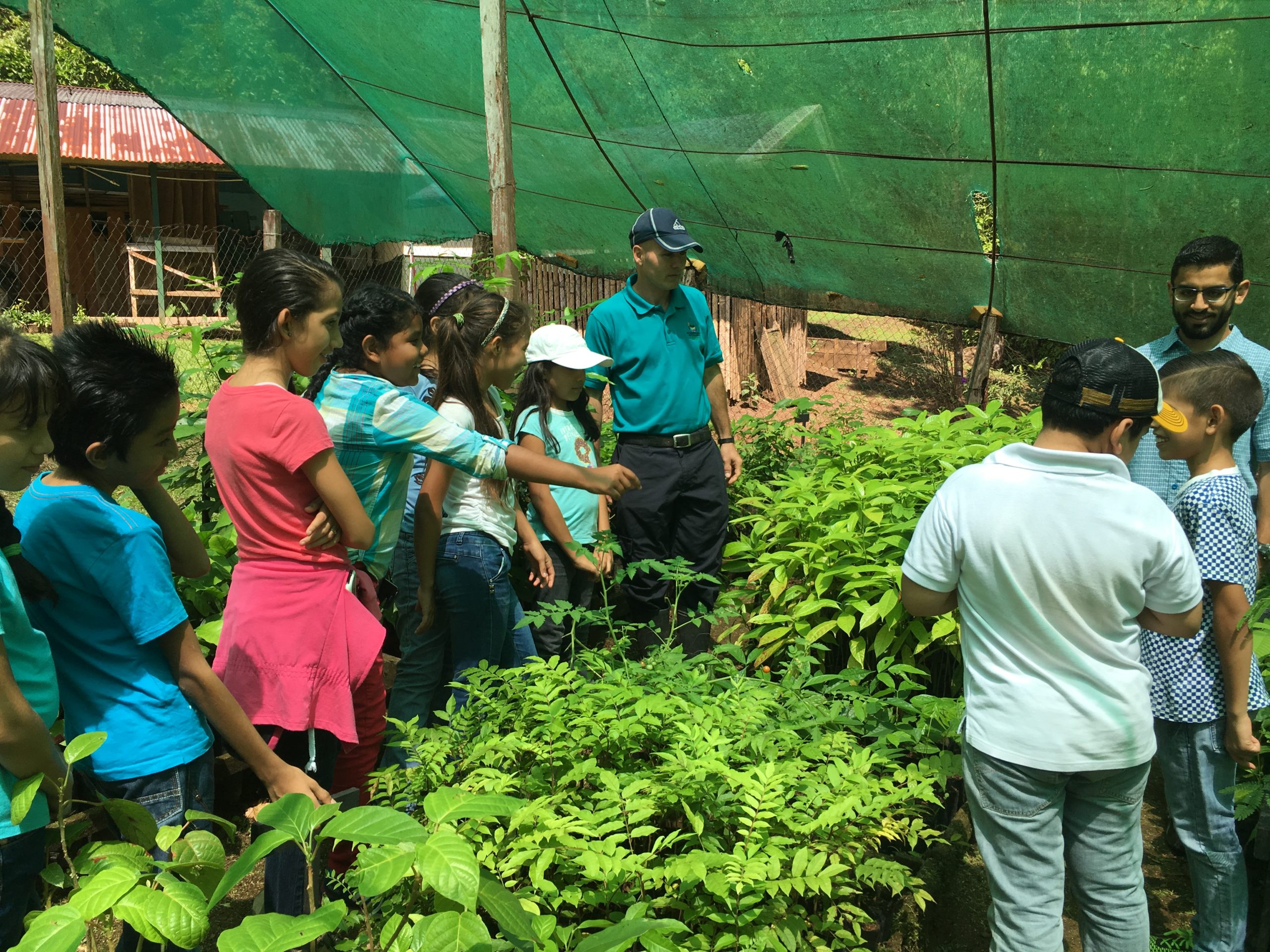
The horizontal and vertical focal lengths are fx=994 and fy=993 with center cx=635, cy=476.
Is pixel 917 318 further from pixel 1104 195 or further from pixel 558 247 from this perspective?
pixel 558 247

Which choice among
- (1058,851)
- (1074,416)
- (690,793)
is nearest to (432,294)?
(690,793)

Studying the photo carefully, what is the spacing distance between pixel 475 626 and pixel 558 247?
4.63m

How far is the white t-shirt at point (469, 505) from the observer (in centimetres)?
299

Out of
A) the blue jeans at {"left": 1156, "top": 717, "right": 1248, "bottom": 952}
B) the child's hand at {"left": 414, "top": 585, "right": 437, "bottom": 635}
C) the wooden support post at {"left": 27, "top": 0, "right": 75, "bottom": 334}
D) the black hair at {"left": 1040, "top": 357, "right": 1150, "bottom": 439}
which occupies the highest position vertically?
the wooden support post at {"left": 27, "top": 0, "right": 75, "bottom": 334}

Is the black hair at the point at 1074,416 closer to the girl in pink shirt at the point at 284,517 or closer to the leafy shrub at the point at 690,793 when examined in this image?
the leafy shrub at the point at 690,793

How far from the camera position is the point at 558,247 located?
709cm

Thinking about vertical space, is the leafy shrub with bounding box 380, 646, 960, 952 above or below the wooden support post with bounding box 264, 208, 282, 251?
below

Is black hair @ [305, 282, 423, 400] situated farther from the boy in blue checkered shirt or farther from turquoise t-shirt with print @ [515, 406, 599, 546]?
the boy in blue checkered shirt

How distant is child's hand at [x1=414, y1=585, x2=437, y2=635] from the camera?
292 centimetres

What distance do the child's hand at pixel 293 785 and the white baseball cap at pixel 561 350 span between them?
1773 mm

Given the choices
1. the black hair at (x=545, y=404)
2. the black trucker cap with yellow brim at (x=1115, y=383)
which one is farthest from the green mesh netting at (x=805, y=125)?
the black trucker cap with yellow brim at (x=1115, y=383)

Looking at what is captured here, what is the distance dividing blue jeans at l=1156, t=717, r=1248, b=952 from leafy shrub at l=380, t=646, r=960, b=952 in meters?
0.54

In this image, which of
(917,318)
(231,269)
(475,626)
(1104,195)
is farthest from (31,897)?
(231,269)

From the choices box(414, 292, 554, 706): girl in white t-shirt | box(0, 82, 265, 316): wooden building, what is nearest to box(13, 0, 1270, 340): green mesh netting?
box(414, 292, 554, 706): girl in white t-shirt
